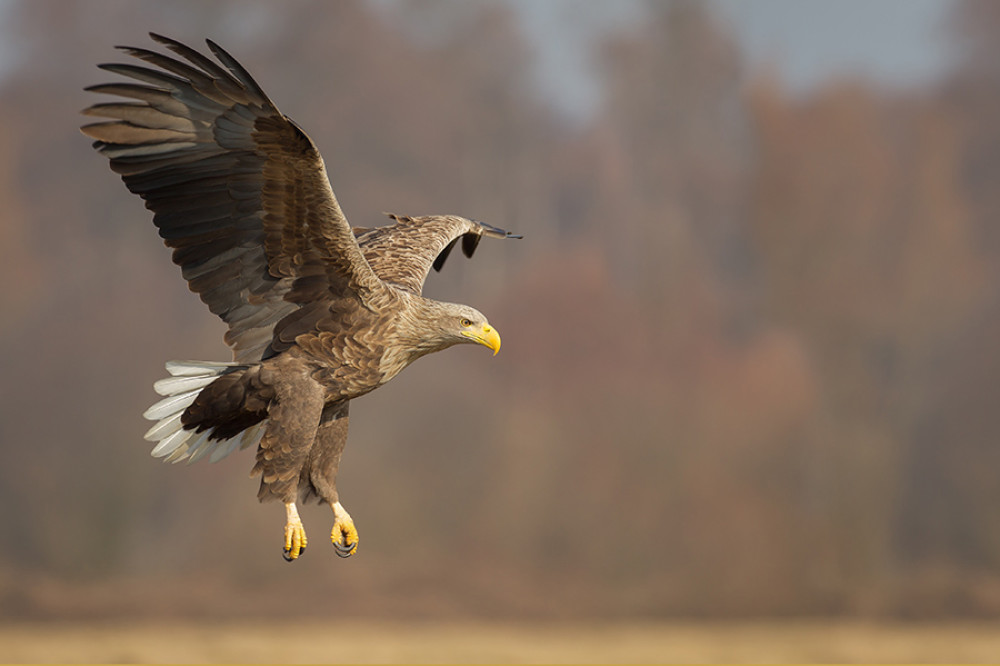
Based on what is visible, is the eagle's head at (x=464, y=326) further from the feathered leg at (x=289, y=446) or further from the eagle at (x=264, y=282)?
the feathered leg at (x=289, y=446)

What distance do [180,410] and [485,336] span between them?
1.22m

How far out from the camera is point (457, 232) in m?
5.19

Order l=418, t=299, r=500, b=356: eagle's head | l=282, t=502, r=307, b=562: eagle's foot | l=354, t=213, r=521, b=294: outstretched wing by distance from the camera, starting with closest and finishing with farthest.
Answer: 1. l=282, t=502, r=307, b=562: eagle's foot
2. l=418, t=299, r=500, b=356: eagle's head
3. l=354, t=213, r=521, b=294: outstretched wing

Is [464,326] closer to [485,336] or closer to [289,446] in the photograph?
[485,336]

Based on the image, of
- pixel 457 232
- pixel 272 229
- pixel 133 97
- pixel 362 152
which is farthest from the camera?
pixel 362 152

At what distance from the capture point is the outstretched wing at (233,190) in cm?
360

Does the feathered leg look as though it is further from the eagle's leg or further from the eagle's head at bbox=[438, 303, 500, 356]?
the eagle's head at bbox=[438, 303, 500, 356]

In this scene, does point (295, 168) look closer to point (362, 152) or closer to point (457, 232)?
Result: point (457, 232)

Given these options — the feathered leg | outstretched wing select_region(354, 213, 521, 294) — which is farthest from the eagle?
outstretched wing select_region(354, 213, 521, 294)

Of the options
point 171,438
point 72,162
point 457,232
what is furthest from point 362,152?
point 171,438

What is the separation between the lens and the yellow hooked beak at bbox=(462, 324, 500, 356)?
13.2 feet

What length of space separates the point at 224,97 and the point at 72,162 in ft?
42.7

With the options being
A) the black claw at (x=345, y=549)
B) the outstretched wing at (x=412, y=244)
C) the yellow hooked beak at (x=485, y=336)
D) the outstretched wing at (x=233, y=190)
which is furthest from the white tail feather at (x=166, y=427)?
the yellow hooked beak at (x=485, y=336)

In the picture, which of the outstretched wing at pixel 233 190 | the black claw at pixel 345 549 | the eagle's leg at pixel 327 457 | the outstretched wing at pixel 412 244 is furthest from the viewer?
the outstretched wing at pixel 412 244
